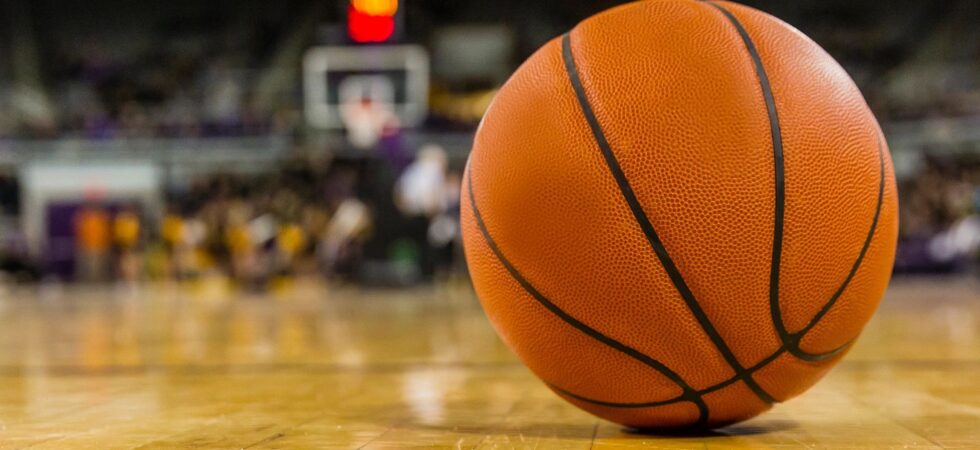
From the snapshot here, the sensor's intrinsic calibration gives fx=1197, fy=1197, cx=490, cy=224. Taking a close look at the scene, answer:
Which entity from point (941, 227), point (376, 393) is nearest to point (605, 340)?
point (376, 393)

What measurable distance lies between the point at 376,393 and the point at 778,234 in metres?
1.67

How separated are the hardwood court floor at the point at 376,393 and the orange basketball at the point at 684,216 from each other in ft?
0.55

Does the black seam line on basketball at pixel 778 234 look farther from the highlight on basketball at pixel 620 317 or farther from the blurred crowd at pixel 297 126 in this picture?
the blurred crowd at pixel 297 126

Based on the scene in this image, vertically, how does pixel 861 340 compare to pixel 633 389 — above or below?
below

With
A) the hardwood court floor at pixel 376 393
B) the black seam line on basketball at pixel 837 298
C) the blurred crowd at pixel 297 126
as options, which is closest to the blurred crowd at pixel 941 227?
the blurred crowd at pixel 297 126

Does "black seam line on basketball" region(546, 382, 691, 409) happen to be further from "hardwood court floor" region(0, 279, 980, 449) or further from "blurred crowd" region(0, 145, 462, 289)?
"blurred crowd" region(0, 145, 462, 289)

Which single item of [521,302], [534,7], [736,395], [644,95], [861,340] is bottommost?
[861,340]

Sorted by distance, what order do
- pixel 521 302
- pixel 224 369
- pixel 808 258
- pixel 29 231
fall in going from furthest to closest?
pixel 29 231
pixel 224 369
pixel 521 302
pixel 808 258

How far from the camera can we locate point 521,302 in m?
2.60

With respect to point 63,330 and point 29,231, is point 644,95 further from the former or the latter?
point 29,231

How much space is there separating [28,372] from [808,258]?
10.9 ft

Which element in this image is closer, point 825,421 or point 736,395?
point 736,395

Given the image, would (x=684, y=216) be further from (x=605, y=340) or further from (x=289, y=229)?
(x=289, y=229)

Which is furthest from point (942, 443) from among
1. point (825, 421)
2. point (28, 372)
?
point (28, 372)
